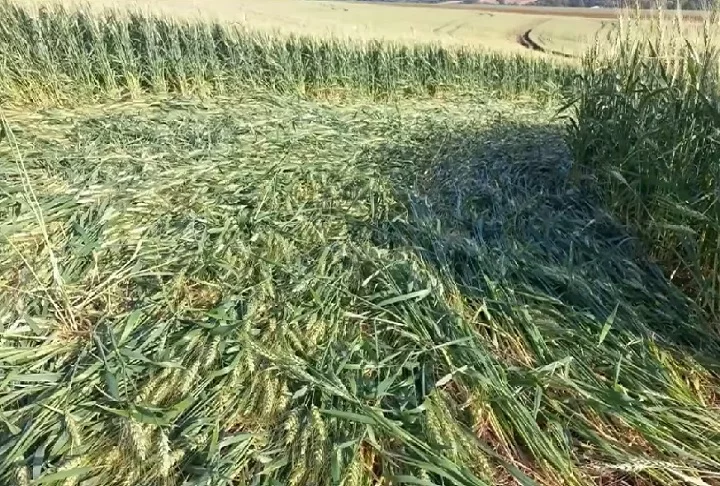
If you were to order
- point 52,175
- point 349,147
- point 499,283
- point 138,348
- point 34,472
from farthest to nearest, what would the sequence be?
point 349,147, point 52,175, point 499,283, point 138,348, point 34,472

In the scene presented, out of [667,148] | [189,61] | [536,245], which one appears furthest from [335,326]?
[189,61]

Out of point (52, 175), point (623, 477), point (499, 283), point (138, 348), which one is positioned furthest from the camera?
point (52, 175)

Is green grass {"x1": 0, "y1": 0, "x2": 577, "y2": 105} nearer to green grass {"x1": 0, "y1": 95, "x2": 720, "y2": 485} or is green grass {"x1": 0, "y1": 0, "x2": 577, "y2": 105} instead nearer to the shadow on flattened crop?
green grass {"x1": 0, "y1": 95, "x2": 720, "y2": 485}

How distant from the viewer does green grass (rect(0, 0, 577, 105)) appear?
4.87 metres

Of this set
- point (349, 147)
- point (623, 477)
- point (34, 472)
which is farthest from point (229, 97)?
point (623, 477)

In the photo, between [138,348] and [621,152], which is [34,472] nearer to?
[138,348]

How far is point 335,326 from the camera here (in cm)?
163

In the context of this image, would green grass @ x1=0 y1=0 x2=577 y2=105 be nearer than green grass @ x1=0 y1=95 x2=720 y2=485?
No

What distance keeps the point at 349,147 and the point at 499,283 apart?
194 cm

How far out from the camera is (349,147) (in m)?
3.48

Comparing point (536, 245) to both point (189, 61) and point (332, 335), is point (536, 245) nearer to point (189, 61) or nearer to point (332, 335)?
point (332, 335)

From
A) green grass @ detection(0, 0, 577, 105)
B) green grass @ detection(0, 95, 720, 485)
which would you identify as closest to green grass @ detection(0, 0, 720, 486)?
green grass @ detection(0, 95, 720, 485)

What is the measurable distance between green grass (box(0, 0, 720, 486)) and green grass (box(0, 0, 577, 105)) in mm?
2294

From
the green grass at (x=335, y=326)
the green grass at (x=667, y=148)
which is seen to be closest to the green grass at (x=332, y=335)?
the green grass at (x=335, y=326)
